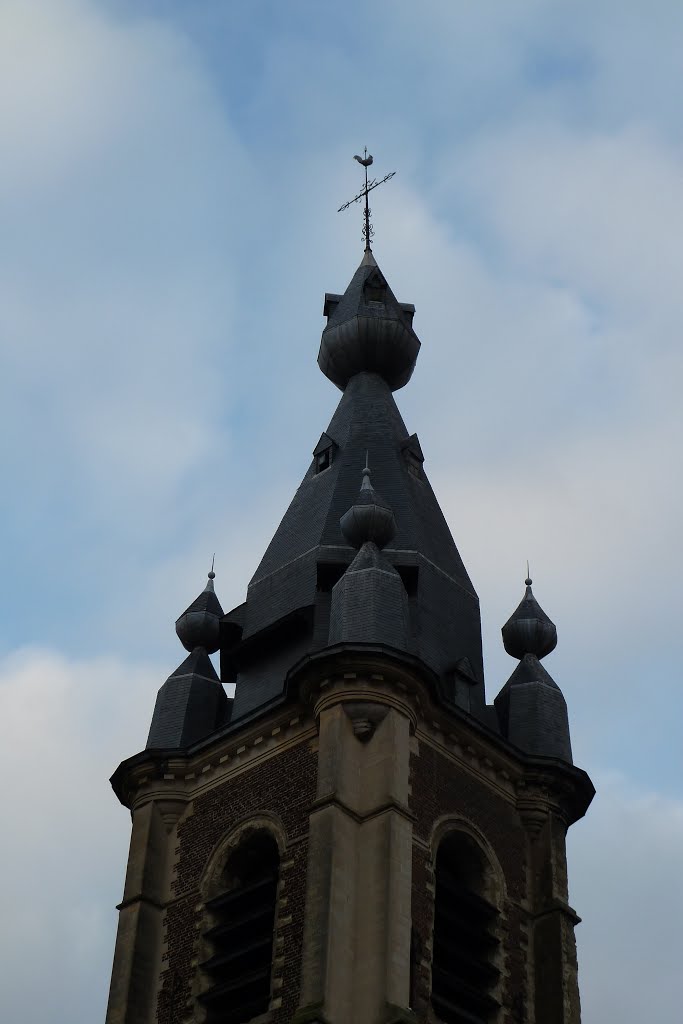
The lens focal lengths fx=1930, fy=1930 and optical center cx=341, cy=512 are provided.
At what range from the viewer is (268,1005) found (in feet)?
82.8

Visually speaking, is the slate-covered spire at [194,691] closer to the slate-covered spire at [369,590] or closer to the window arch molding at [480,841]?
the slate-covered spire at [369,590]

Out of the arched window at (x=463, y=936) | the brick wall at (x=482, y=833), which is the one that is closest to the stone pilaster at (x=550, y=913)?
the brick wall at (x=482, y=833)

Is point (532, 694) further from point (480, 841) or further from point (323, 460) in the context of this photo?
point (323, 460)

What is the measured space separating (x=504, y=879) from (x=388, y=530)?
5665mm

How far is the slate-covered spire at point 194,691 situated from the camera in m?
30.6

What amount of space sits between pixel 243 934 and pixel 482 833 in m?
3.93

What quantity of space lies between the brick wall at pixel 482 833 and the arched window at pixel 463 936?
29 centimetres

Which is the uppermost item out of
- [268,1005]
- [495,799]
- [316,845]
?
[495,799]

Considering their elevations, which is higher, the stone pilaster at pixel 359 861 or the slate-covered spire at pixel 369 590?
the slate-covered spire at pixel 369 590

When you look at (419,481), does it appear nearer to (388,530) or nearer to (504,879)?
(388,530)

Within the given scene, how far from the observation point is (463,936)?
27.2 meters

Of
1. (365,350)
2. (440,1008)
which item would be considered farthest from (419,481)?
(440,1008)

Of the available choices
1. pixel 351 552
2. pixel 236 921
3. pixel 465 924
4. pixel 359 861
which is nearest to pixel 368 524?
pixel 351 552

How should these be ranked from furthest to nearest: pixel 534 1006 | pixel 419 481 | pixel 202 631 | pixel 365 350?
pixel 365 350 → pixel 419 481 → pixel 202 631 → pixel 534 1006
